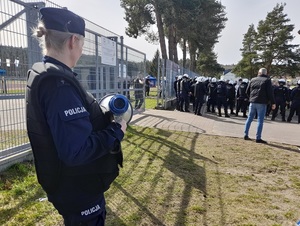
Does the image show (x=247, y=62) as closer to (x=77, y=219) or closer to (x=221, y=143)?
(x=221, y=143)

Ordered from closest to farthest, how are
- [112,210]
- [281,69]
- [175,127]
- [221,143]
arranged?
[112,210] → [221,143] → [175,127] → [281,69]

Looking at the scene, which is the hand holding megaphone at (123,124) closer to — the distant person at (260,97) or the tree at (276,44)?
the distant person at (260,97)

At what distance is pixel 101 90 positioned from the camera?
5.84 metres

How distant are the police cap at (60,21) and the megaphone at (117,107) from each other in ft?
1.54

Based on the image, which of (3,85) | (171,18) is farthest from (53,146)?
(171,18)

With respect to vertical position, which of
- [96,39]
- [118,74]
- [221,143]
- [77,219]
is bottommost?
[221,143]

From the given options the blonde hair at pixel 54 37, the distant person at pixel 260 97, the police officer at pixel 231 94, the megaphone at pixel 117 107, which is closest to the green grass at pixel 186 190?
the distant person at pixel 260 97

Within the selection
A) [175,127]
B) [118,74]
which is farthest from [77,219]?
[175,127]

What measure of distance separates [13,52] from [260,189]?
416 centimetres

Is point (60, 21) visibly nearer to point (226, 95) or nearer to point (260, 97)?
point (260, 97)

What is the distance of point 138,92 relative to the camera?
8.77m

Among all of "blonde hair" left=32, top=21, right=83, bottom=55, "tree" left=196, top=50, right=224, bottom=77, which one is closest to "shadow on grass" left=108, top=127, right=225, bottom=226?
"blonde hair" left=32, top=21, right=83, bottom=55

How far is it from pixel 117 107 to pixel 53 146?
0.48m

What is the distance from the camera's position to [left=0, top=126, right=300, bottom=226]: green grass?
301cm
